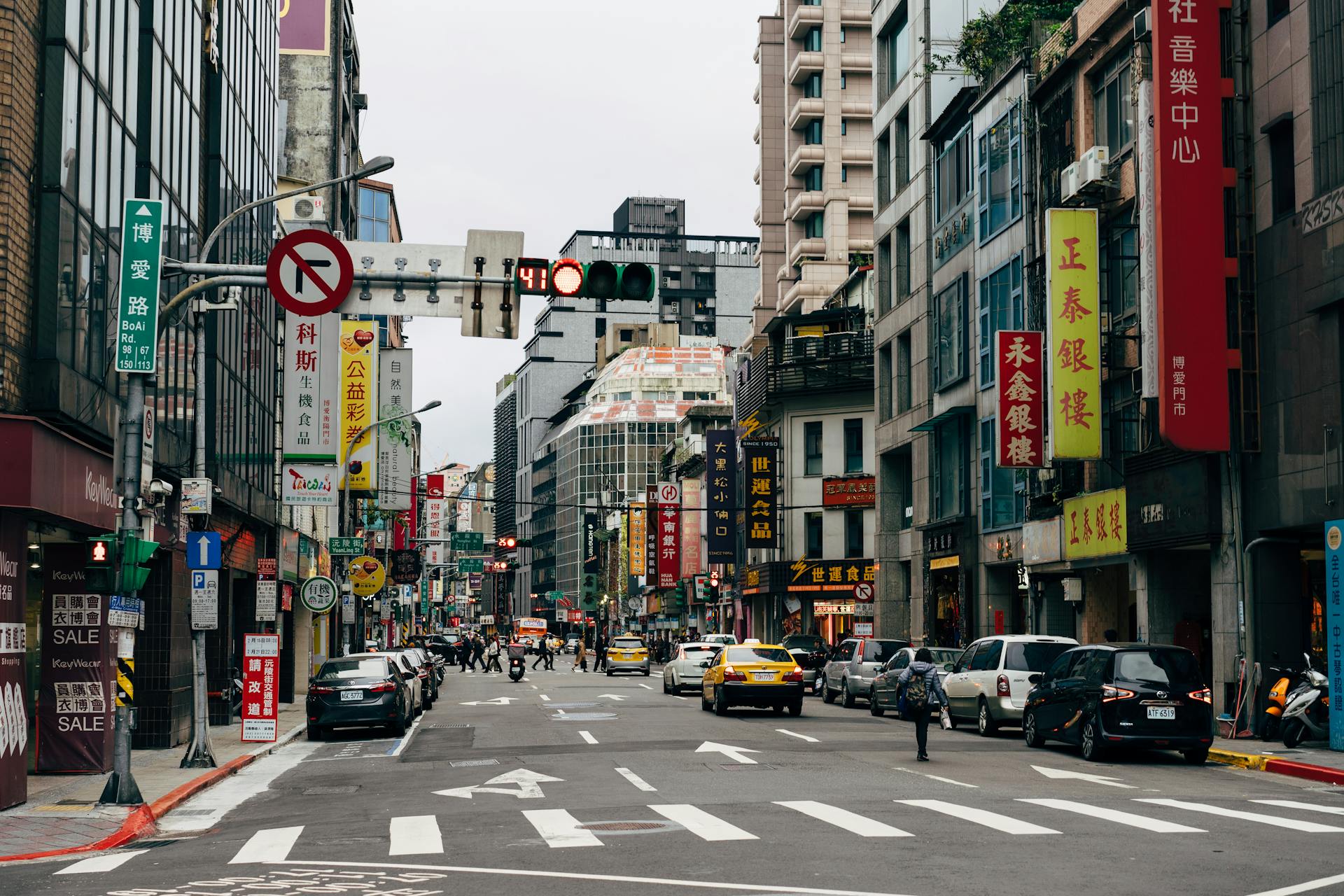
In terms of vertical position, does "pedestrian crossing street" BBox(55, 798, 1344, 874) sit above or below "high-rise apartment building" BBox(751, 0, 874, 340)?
below

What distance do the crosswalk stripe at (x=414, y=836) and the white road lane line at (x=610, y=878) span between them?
0.72 meters

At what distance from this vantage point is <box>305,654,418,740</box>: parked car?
29281 millimetres

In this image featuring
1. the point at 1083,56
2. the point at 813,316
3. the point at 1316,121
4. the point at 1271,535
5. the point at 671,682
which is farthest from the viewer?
the point at 813,316

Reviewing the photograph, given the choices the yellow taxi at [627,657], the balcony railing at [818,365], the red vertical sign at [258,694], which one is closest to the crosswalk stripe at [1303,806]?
the red vertical sign at [258,694]

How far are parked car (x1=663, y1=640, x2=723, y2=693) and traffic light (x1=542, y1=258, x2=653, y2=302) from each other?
27364mm

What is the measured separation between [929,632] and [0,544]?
124 ft

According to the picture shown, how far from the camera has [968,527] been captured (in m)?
47.1

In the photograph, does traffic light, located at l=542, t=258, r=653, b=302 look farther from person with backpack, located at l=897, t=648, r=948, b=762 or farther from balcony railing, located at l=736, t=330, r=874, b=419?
balcony railing, located at l=736, t=330, r=874, b=419

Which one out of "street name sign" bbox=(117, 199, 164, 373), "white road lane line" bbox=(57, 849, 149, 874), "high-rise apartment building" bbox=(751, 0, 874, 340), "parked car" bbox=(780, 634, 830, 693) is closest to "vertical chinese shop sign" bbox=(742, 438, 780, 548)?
"high-rise apartment building" bbox=(751, 0, 874, 340)

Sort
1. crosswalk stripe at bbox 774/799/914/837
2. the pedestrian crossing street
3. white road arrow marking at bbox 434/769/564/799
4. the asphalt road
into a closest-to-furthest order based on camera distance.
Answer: the asphalt road < the pedestrian crossing street < crosswalk stripe at bbox 774/799/914/837 < white road arrow marking at bbox 434/769/564/799

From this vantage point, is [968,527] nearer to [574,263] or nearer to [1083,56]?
[1083,56]

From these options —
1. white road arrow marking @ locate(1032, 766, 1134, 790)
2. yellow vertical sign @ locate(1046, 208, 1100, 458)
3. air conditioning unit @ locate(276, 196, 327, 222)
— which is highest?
air conditioning unit @ locate(276, 196, 327, 222)

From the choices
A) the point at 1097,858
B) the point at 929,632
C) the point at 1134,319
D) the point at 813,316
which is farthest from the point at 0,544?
the point at 813,316

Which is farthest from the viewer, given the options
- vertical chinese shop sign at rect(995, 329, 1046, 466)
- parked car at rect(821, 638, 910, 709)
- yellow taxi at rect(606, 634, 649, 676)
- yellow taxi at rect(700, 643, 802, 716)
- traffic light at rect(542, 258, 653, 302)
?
yellow taxi at rect(606, 634, 649, 676)
